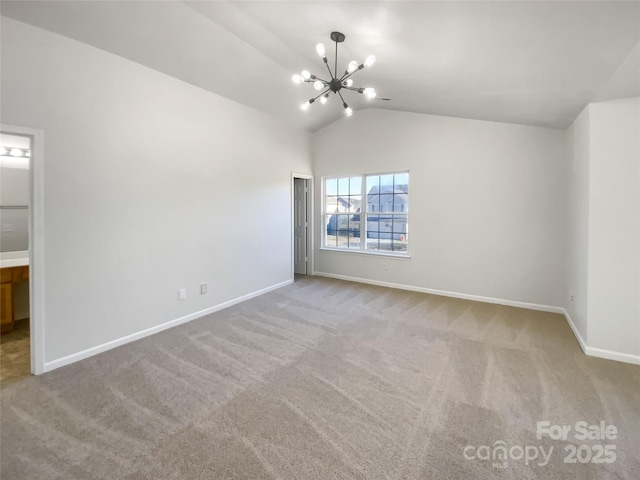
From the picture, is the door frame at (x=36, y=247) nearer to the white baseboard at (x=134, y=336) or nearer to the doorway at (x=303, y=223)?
the white baseboard at (x=134, y=336)

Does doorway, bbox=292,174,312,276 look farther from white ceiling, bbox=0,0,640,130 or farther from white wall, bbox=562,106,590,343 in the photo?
white wall, bbox=562,106,590,343

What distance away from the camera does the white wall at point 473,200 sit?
4039 millimetres

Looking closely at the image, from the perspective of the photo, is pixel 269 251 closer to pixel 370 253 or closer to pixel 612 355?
pixel 370 253

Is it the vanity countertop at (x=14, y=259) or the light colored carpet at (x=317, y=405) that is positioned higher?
the vanity countertop at (x=14, y=259)

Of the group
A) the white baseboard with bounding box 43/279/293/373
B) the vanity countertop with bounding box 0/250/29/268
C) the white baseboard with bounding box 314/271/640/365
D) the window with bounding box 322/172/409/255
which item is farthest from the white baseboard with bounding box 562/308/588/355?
the vanity countertop with bounding box 0/250/29/268

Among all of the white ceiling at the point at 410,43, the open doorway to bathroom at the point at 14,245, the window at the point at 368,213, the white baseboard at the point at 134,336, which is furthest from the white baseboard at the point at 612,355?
the open doorway to bathroom at the point at 14,245

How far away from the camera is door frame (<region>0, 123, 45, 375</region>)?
247 centimetres

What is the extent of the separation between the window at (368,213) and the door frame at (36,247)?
4490 mm

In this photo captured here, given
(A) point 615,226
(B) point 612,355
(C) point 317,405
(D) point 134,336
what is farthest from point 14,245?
(B) point 612,355

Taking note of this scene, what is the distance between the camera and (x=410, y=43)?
97.4 inches

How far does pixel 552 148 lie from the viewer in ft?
12.9

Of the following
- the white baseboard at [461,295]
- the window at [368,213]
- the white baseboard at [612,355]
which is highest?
the window at [368,213]

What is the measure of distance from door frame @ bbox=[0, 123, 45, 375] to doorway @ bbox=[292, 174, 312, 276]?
4.19m

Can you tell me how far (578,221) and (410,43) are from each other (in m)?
2.71
